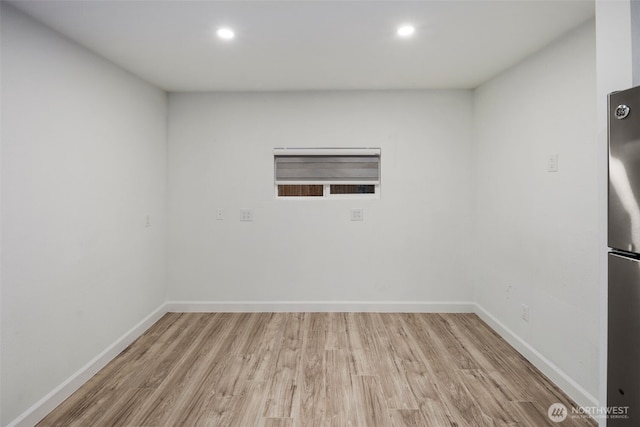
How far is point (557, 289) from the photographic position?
7.33 ft

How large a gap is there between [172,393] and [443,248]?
9.00 ft

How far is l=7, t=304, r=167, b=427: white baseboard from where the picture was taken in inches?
71.4

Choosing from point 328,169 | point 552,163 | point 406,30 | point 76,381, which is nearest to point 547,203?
point 552,163

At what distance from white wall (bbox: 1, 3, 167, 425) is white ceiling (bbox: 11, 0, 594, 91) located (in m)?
0.23

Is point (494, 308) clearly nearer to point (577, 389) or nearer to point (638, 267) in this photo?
point (577, 389)

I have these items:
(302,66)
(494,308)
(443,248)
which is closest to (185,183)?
(302,66)

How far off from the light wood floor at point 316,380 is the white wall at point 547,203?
352mm

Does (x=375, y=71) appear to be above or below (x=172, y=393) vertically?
above

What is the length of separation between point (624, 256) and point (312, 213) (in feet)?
8.62

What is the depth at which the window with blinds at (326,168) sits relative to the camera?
3453 millimetres

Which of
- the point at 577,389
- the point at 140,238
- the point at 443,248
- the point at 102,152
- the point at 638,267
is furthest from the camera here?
the point at 443,248

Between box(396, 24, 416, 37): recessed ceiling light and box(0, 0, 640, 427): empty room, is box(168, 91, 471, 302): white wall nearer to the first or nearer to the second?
box(0, 0, 640, 427): empty room

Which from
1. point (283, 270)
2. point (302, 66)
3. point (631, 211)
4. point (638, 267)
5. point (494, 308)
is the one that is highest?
point (302, 66)

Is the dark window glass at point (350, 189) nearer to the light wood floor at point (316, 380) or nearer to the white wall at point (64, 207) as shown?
the light wood floor at point (316, 380)
